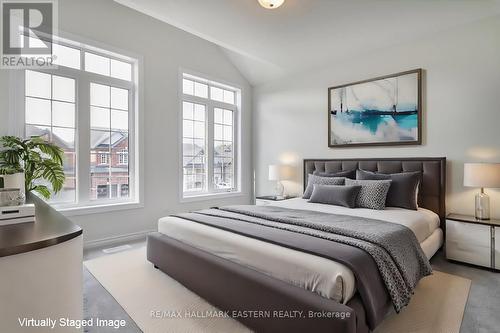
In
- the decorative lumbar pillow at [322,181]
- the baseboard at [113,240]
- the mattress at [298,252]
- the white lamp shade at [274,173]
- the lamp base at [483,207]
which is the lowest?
the baseboard at [113,240]

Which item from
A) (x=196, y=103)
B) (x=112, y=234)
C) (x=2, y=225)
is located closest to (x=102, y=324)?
(x=2, y=225)

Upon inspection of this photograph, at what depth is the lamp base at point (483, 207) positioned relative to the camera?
2943mm

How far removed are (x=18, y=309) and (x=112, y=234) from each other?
10.1ft

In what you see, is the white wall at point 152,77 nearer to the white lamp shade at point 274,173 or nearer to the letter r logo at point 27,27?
the letter r logo at point 27,27

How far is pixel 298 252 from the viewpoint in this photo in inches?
69.2

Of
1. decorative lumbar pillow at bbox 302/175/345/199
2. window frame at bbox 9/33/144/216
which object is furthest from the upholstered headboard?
window frame at bbox 9/33/144/216

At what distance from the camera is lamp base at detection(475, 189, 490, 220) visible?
9.66 feet

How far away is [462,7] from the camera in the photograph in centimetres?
289

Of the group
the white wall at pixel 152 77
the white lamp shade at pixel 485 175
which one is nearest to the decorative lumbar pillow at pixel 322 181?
the white lamp shade at pixel 485 175

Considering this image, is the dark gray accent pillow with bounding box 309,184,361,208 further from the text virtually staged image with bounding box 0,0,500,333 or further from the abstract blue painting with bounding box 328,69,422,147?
the abstract blue painting with bounding box 328,69,422,147

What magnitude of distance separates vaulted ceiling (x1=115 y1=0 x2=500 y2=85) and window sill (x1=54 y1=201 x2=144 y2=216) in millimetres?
2512

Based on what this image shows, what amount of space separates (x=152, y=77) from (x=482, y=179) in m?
4.42

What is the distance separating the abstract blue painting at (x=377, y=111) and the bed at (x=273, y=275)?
1.23 metres

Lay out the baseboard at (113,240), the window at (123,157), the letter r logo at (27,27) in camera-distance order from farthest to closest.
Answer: the window at (123,157) < the baseboard at (113,240) < the letter r logo at (27,27)
